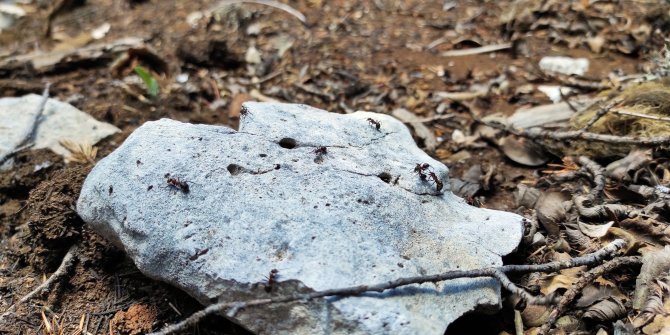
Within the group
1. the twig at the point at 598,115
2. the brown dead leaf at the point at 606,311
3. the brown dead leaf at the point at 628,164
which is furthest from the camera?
the twig at the point at 598,115

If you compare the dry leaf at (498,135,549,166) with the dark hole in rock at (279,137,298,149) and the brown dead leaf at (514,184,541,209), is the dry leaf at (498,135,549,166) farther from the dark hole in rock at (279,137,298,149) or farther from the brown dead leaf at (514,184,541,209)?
the dark hole in rock at (279,137,298,149)

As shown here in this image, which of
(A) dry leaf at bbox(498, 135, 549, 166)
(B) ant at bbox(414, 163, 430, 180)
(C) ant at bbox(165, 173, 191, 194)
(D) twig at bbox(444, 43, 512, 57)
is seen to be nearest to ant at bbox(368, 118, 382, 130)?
(B) ant at bbox(414, 163, 430, 180)

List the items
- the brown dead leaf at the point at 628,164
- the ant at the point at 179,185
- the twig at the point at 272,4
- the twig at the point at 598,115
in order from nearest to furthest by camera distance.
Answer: the ant at the point at 179,185
the brown dead leaf at the point at 628,164
the twig at the point at 598,115
the twig at the point at 272,4

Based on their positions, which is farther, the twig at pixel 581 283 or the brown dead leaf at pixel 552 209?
the brown dead leaf at pixel 552 209

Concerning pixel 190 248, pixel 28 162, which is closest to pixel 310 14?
pixel 28 162

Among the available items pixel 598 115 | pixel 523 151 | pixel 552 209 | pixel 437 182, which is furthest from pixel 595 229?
pixel 523 151

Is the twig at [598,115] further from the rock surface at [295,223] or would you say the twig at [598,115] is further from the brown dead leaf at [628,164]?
the rock surface at [295,223]

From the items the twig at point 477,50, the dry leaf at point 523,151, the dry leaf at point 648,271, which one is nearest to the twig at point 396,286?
the dry leaf at point 648,271

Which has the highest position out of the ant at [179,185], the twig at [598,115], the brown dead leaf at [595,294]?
the ant at [179,185]

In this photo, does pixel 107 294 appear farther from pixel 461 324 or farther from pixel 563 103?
pixel 563 103
